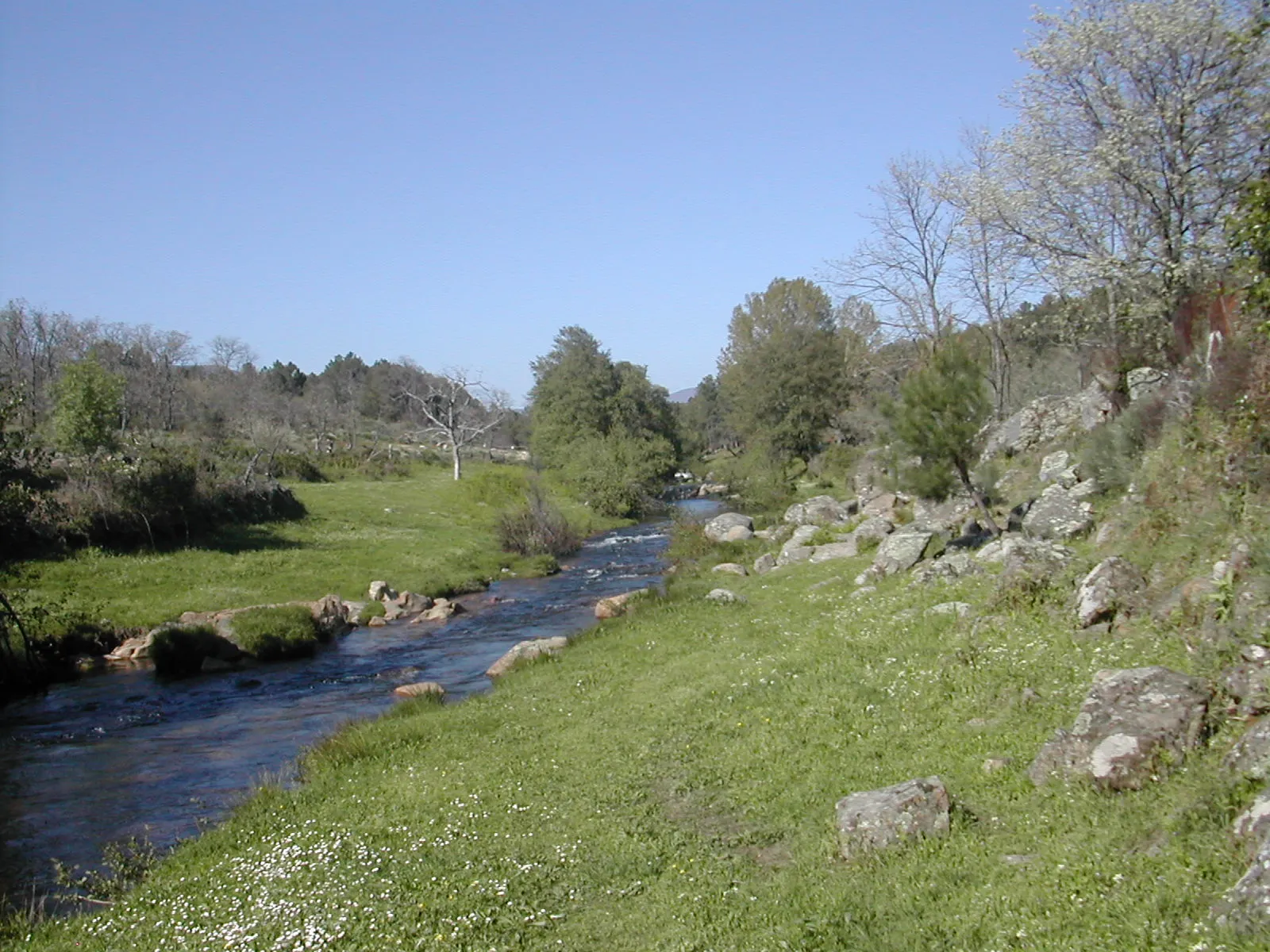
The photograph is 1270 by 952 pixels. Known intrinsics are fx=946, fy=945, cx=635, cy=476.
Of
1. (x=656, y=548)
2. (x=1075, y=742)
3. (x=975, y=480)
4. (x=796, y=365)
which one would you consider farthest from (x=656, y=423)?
(x=1075, y=742)

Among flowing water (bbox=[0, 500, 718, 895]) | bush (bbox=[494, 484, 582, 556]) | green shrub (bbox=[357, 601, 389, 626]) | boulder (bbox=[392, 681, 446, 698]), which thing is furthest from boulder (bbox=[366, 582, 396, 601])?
boulder (bbox=[392, 681, 446, 698])

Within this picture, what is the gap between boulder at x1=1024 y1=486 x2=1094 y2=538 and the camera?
19.2 metres

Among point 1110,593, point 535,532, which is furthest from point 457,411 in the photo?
point 1110,593

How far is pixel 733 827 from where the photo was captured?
10.4 metres

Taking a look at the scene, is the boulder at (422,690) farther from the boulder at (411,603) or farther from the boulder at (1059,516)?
the boulder at (1059,516)

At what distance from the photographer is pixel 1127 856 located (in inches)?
283

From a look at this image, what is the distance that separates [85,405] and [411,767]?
34.7 metres

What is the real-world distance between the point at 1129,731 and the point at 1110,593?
5.00 metres

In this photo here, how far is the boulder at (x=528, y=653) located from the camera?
21.7 m

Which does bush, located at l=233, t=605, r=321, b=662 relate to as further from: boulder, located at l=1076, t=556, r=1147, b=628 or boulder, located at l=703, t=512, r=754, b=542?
boulder, located at l=1076, t=556, r=1147, b=628

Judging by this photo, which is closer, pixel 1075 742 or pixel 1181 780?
pixel 1181 780

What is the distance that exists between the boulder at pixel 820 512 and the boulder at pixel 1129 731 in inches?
1132

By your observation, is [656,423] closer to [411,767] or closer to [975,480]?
[975,480]

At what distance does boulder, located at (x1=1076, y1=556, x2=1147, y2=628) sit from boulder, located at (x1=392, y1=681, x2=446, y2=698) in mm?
12656
